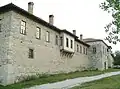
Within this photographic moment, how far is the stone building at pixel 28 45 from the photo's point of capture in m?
23.2

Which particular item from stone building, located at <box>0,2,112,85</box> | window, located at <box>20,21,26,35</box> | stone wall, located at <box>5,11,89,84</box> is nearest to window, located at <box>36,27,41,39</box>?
stone building, located at <box>0,2,112,85</box>

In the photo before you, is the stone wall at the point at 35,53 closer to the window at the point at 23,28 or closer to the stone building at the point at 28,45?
the stone building at the point at 28,45

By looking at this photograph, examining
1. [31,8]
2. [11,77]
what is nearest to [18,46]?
[11,77]

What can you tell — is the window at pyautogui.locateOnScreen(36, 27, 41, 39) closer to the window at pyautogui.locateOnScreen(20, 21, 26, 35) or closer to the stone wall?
the stone wall

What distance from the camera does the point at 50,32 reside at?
32.0m

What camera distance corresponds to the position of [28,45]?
2609 centimetres

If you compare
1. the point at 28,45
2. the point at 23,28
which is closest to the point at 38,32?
the point at 28,45

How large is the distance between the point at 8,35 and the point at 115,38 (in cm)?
1258

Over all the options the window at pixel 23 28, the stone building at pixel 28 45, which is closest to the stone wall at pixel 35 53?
the stone building at pixel 28 45

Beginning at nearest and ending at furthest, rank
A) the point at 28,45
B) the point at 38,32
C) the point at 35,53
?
the point at 28,45 → the point at 35,53 → the point at 38,32

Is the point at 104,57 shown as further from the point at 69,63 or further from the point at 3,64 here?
the point at 3,64

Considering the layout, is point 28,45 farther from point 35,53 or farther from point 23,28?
point 23,28

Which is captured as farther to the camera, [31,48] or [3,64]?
[31,48]

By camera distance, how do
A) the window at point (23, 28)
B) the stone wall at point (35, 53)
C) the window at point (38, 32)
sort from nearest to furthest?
the stone wall at point (35, 53), the window at point (23, 28), the window at point (38, 32)
